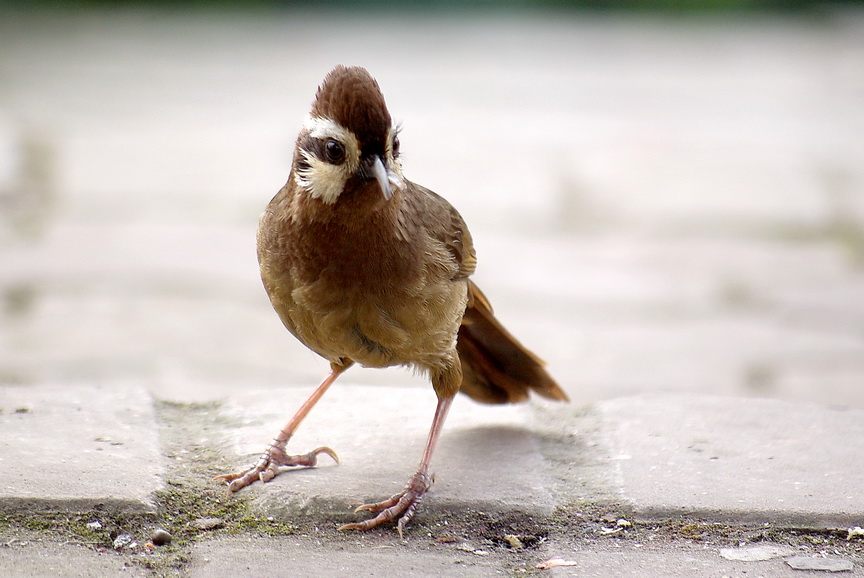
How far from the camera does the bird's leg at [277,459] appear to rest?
2834 millimetres

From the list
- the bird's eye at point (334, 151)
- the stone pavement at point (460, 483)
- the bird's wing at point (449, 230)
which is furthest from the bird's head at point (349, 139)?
the stone pavement at point (460, 483)

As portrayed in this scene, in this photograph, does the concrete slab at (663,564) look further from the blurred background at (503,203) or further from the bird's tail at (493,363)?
the blurred background at (503,203)

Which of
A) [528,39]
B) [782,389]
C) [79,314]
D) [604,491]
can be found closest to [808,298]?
[782,389]

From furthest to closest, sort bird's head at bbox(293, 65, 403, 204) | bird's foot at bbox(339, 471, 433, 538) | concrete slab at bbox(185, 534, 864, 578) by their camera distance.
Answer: bird's head at bbox(293, 65, 403, 204)
bird's foot at bbox(339, 471, 433, 538)
concrete slab at bbox(185, 534, 864, 578)

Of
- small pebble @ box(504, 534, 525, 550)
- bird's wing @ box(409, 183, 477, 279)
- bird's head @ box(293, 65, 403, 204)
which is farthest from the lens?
bird's wing @ box(409, 183, 477, 279)

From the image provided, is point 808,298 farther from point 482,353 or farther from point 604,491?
point 604,491

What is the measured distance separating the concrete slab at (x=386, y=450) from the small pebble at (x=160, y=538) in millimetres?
282

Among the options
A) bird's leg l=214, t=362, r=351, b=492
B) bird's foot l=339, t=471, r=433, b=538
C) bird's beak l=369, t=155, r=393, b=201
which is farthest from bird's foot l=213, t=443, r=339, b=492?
bird's beak l=369, t=155, r=393, b=201

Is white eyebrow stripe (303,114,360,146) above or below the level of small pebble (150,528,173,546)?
above

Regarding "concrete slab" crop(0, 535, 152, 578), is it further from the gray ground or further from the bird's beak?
the bird's beak

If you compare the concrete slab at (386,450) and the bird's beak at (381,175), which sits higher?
the bird's beak at (381,175)

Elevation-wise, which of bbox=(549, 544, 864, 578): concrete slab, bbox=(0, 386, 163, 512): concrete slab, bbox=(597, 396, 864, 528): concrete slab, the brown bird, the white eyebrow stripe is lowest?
bbox=(0, 386, 163, 512): concrete slab

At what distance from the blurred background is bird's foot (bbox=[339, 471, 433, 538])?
117 centimetres

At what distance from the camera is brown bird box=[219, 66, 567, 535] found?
280 centimetres
